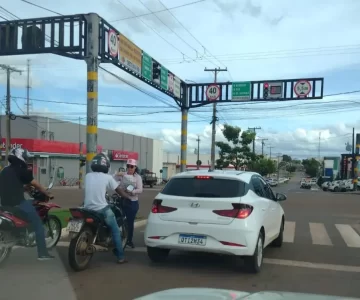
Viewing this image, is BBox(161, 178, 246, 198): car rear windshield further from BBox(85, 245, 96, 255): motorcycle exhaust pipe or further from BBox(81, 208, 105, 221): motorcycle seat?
BBox(85, 245, 96, 255): motorcycle exhaust pipe

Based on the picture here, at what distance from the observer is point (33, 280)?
6.29 metres

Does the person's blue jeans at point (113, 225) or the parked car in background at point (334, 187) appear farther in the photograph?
the parked car in background at point (334, 187)

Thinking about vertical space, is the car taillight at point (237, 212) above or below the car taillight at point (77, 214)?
above

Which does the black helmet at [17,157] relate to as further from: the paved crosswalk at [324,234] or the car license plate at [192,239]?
the paved crosswalk at [324,234]

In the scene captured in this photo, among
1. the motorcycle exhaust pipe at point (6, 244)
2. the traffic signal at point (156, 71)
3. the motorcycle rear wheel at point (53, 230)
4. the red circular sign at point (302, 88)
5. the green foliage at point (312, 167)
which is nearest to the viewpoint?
the motorcycle exhaust pipe at point (6, 244)

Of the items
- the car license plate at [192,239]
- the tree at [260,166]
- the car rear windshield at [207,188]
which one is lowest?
the tree at [260,166]

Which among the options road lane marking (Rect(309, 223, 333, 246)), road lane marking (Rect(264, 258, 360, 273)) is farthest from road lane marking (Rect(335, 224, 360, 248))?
road lane marking (Rect(264, 258, 360, 273))

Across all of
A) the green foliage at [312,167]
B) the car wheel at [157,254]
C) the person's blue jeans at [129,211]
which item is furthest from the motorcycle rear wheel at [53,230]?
the green foliage at [312,167]

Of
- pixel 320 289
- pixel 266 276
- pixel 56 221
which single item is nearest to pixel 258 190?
pixel 266 276

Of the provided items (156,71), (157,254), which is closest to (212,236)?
(157,254)

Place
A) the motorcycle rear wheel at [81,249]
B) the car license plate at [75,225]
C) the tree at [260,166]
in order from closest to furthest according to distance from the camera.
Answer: the motorcycle rear wheel at [81,249], the car license plate at [75,225], the tree at [260,166]

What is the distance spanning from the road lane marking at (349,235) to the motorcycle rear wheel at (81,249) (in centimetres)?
591

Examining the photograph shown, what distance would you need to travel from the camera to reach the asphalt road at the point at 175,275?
5891mm

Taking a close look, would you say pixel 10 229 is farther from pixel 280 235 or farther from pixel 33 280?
pixel 280 235
